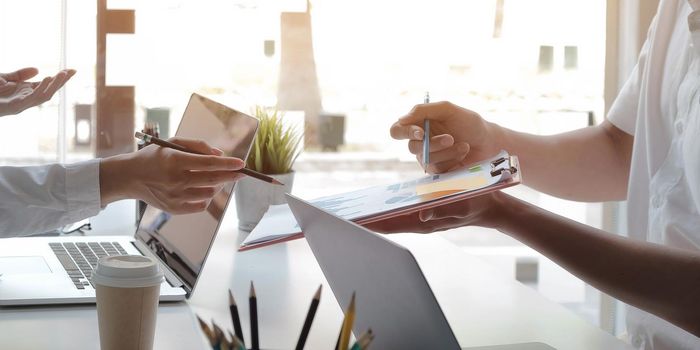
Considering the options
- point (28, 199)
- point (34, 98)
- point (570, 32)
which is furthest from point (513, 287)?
point (570, 32)

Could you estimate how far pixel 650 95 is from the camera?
1542 millimetres

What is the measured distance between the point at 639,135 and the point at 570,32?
135 centimetres

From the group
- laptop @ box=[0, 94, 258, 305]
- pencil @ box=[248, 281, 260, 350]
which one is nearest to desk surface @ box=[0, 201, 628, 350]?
laptop @ box=[0, 94, 258, 305]

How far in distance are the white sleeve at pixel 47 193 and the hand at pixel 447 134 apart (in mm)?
493

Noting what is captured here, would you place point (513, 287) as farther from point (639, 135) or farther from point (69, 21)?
point (69, 21)

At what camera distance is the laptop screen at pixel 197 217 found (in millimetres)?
1303

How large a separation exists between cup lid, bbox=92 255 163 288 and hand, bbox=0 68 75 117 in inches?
25.5

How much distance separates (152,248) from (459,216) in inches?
24.5

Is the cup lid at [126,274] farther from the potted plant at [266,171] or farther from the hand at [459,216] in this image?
the potted plant at [266,171]

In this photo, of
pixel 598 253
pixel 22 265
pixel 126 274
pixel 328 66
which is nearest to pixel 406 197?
pixel 598 253

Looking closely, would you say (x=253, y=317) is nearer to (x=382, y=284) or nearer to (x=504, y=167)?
(x=382, y=284)

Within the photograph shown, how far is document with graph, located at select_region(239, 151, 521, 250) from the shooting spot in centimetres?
99

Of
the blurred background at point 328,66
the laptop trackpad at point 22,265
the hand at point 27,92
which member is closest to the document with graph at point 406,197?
the laptop trackpad at point 22,265

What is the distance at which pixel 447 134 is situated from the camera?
142cm
